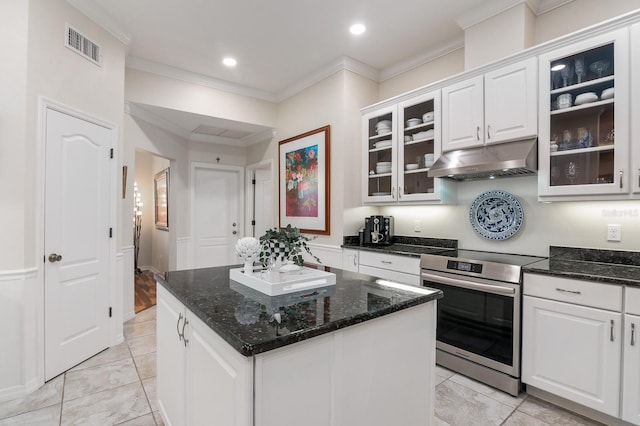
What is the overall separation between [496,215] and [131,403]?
10.7ft

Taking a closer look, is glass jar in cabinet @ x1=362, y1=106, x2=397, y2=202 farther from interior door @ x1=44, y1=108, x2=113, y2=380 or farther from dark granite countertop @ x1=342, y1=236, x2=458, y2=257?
interior door @ x1=44, y1=108, x2=113, y2=380

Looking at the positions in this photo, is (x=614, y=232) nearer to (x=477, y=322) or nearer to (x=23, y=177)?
(x=477, y=322)

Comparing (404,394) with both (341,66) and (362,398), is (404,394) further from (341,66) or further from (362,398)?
(341,66)

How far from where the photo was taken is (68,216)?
2631 mm

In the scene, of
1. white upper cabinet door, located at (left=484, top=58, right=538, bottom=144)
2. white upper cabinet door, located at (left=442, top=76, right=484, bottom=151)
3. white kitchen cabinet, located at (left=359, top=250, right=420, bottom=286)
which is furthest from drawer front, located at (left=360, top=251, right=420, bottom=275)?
white upper cabinet door, located at (left=484, top=58, right=538, bottom=144)

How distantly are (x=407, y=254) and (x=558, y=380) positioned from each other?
Result: 1.35 meters

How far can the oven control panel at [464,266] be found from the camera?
241 centimetres

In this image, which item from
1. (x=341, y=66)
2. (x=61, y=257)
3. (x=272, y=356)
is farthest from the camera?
(x=341, y=66)

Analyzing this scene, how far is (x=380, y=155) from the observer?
3.65 metres

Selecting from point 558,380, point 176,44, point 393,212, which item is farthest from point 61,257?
A: point 558,380

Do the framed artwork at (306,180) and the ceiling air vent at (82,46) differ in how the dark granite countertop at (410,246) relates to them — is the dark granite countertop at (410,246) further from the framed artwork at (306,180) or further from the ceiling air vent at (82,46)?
the ceiling air vent at (82,46)

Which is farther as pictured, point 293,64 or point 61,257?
point 293,64

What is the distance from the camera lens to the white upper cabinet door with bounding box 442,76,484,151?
271 centimetres

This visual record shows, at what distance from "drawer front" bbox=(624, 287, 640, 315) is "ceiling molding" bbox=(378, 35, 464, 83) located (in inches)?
102
